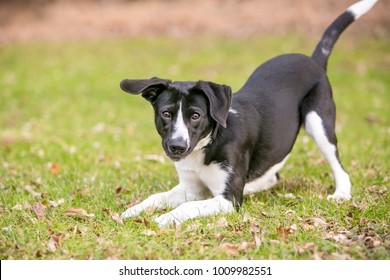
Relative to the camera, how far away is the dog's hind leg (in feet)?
19.2

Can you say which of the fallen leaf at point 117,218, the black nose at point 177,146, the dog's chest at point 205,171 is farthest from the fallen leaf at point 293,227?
the fallen leaf at point 117,218

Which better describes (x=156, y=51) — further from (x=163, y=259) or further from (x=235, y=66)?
(x=163, y=259)

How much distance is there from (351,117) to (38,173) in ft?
21.2

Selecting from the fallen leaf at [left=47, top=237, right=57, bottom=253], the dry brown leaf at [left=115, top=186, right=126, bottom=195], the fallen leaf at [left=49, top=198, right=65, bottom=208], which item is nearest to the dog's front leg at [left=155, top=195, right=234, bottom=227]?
the fallen leaf at [left=47, top=237, right=57, bottom=253]

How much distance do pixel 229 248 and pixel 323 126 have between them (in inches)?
83.6

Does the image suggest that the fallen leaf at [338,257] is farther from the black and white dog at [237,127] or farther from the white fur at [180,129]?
the white fur at [180,129]

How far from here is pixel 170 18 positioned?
21.4m

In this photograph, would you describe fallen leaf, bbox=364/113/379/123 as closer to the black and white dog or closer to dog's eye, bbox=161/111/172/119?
the black and white dog

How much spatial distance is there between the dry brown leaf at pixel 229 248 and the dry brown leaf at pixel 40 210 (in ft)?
5.64

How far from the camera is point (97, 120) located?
11.2m

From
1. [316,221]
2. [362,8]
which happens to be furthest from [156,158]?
[316,221]

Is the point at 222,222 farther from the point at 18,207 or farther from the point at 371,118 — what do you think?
the point at 371,118
